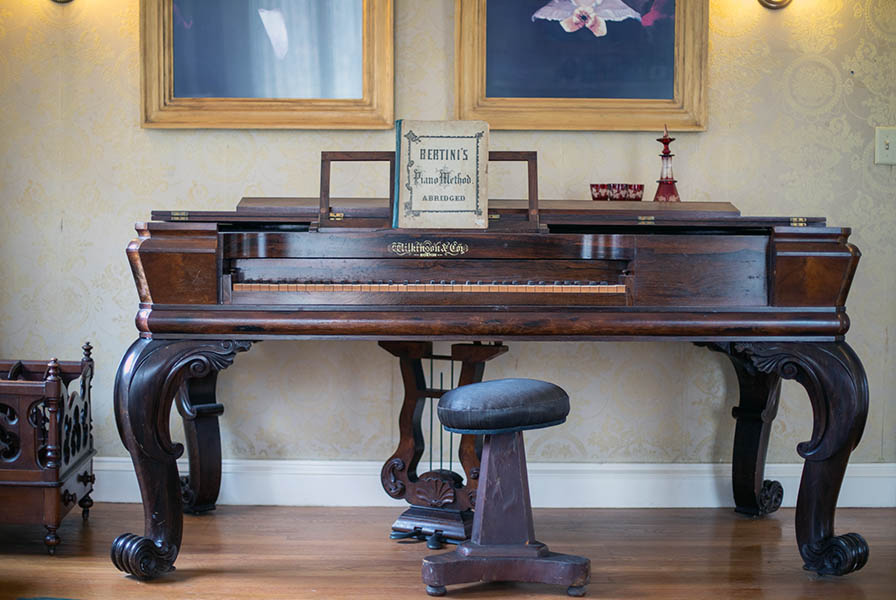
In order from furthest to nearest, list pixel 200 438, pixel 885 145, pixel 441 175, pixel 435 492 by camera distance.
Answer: pixel 885 145 → pixel 200 438 → pixel 435 492 → pixel 441 175

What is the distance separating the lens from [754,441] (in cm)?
288

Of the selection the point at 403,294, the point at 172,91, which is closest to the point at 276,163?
the point at 172,91

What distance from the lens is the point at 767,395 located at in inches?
111

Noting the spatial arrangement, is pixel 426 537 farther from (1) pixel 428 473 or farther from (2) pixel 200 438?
(2) pixel 200 438

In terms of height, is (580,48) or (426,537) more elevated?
(580,48)

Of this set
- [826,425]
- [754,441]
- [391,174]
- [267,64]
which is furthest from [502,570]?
[267,64]

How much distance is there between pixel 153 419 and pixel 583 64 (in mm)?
1755

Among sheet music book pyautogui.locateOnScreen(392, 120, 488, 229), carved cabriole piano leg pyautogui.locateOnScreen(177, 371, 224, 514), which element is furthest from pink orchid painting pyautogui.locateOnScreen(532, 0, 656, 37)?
carved cabriole piano leg pyautogui.locateOnScreen(177, 371, 224, 514)

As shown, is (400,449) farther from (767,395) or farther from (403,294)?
(767,395)

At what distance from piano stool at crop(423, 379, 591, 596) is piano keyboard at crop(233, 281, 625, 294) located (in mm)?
243

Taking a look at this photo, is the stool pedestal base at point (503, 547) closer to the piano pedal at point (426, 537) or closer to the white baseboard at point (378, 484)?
the piano pedal at point (426, 537)

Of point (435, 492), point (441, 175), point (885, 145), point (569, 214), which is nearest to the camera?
point (441, 175)

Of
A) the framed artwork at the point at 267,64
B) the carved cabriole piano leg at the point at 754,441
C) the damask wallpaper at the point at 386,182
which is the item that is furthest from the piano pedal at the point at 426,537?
the framed artwork at the point at 267,64

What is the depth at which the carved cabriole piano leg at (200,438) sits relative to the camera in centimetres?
285
